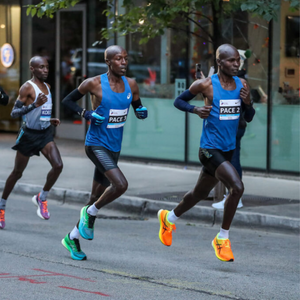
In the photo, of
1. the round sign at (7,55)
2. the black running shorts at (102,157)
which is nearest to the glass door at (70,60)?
the round sign at (7,55)

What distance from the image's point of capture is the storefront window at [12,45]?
1905 cm

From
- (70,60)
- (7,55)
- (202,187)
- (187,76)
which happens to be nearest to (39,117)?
(202,187)

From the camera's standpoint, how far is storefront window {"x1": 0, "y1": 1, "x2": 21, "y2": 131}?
19047 mm

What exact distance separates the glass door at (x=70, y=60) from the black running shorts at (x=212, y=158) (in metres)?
11.2

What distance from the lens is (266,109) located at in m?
12.5

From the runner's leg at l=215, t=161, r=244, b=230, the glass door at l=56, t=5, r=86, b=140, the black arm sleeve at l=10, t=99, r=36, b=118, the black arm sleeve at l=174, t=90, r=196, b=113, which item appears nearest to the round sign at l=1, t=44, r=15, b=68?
the glass door at l=56, t=5, r=86, b=140

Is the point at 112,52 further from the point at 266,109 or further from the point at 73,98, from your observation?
the point at 266,109

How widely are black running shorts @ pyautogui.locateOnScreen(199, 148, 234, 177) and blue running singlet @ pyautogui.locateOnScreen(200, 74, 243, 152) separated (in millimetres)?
39

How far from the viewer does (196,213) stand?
365 inches

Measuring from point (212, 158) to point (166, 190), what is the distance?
4.51 metres

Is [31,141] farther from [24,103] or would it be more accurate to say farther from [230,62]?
[230,62]

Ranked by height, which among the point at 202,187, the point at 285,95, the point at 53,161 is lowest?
the point at 53,161

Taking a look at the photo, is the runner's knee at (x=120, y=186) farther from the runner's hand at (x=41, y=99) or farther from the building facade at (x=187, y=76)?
the building facade at (x=187, y=76)

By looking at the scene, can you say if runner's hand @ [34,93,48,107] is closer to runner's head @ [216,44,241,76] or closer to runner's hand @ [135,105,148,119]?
runner's hand @ [135,105,148,119]
